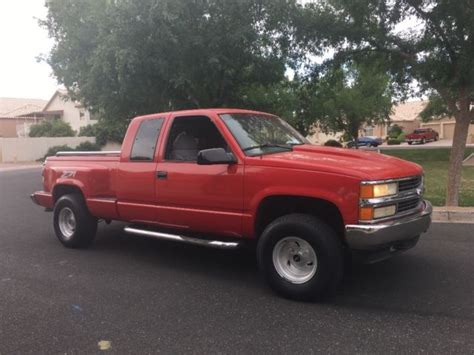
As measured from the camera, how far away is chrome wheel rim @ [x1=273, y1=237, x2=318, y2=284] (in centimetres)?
484

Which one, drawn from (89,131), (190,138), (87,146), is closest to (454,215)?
(190,138)

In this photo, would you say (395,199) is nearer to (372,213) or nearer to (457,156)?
(372,213)

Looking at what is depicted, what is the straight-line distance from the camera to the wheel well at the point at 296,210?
4.89 m

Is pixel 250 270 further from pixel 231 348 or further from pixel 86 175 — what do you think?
pixel 86 175

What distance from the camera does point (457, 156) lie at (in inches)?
378

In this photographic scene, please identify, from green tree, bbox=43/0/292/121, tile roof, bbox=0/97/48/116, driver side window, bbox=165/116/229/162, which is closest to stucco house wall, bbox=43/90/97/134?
tile roof, bbox=0/97/48/116

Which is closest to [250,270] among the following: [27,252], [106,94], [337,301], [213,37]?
[337,301]

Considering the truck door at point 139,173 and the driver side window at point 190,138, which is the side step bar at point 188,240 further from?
the driver side window at point 190,138

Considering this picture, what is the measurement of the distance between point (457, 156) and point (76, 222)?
7.27 metres

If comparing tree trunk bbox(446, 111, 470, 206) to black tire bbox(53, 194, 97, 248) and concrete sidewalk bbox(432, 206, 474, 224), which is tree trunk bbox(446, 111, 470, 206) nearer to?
concrete sidewalk bbox(432, 206, 474, 224)

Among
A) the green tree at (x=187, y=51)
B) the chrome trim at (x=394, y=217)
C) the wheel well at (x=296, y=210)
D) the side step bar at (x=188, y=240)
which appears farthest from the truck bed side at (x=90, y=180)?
the green tree at (x=187, y=51)

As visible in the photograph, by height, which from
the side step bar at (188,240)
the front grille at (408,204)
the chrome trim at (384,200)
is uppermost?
the chrome trim at (384,200)

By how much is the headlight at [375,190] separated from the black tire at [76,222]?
423cm

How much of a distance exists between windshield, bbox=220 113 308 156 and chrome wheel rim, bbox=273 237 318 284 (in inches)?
41.3
